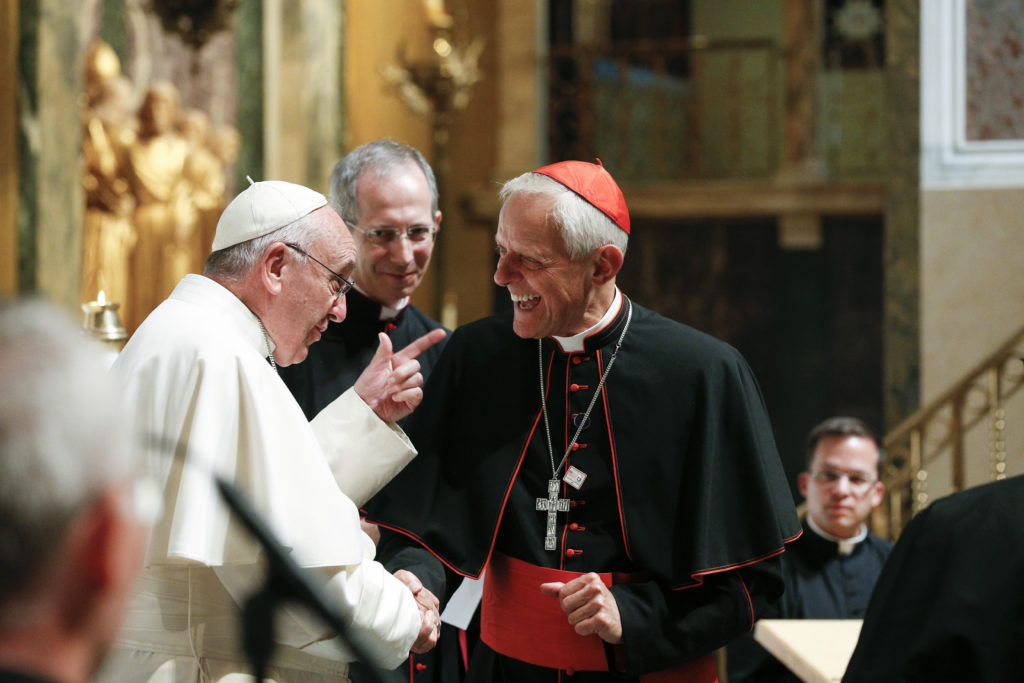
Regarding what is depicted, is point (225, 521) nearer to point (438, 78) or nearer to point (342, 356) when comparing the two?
point (342, 356)

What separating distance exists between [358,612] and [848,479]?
3.27 metres

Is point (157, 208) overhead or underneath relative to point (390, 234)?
overhead

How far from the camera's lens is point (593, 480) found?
2527mm

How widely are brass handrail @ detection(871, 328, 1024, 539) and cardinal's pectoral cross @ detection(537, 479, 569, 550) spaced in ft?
15.2

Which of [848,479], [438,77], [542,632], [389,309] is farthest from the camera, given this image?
[438,77]

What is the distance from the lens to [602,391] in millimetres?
2600

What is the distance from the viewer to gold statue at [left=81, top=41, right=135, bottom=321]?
7.01 m

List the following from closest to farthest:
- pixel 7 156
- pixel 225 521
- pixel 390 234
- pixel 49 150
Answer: pixel 225 521 < pixel 390 234 < pixel 7 156 < pixel 49 150

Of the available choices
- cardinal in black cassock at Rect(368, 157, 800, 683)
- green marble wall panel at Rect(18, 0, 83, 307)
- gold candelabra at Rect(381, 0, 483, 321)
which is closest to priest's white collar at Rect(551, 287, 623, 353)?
cardinal in black cassock at Rect(368, 157, 800, 683)

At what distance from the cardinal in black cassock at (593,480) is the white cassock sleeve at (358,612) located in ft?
0.99

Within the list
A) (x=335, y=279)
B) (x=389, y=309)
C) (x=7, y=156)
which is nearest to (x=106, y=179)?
(x=7, y=156)

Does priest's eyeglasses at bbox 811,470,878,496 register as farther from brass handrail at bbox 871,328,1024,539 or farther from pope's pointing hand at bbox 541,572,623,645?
pope's pointing hand at bbox 541,572,623,645

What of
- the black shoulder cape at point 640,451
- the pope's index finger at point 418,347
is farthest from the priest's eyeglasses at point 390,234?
the black shoulder cape at point 640,451

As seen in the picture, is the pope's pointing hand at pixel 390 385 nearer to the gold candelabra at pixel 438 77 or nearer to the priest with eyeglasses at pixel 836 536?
the priest with eyeglasses at pixel 836 536
